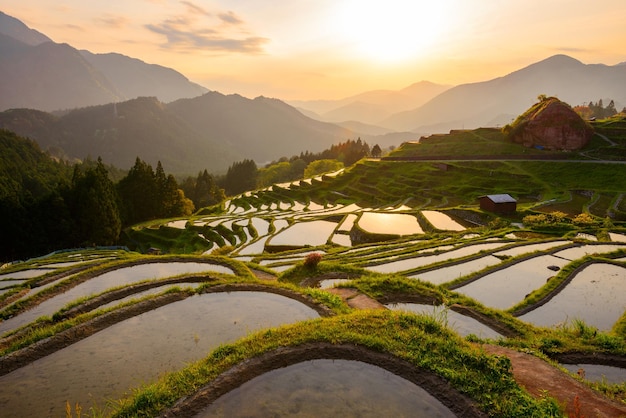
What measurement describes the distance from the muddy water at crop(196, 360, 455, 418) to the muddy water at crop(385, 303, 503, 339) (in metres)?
4.49

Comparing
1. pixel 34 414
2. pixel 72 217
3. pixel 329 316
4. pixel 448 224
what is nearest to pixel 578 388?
pixel 329 316

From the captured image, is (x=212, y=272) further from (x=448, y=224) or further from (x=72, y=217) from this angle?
(x=72, y=217)

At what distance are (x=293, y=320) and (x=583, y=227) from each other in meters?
38.6

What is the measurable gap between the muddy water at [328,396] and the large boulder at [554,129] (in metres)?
92.6

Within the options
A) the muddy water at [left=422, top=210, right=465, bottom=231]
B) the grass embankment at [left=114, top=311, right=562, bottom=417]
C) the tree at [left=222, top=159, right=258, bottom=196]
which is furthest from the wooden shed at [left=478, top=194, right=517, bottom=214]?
the tree at [left=222, top=159, right=258, bottom=196]

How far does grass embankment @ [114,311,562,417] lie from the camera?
Answer: 27.6 feet

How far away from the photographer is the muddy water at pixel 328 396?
841cm

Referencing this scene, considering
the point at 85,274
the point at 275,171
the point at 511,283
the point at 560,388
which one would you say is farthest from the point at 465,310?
the point at 275,171

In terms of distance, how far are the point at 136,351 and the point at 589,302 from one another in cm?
2236

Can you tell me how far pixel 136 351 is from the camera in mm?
11703

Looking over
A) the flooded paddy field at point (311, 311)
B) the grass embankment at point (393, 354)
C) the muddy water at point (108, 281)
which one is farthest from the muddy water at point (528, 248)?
the muddy water at point (108, 281)

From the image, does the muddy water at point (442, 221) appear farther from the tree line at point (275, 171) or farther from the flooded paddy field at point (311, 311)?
the tree line at point (275, 171)

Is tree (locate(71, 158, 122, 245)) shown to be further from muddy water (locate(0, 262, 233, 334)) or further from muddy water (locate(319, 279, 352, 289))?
muddy water (locate(319, 279, 352, 289))

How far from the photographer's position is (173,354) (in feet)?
37.3
